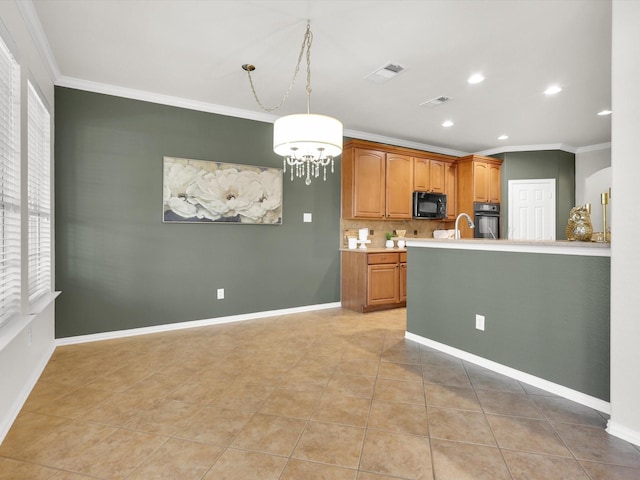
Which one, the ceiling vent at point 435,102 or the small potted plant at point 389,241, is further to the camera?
the small potted plant at point 389,241


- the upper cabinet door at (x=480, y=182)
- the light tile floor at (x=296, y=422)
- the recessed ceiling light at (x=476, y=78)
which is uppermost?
the recessed ceiling light at (x=476, y=78)

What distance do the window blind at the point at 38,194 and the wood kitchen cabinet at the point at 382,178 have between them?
3.36 meters

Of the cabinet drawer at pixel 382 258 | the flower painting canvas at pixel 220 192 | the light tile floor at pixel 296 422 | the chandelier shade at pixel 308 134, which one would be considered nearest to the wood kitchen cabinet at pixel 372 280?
the cabinet drawer at pixel 382 258

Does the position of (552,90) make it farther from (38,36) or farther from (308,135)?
(38,36)

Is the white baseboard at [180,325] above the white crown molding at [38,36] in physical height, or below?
below

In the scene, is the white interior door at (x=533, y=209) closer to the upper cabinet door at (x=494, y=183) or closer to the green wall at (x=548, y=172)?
the green wall at (x=548, y=172)

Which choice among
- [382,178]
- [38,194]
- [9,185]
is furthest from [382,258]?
[9,185]

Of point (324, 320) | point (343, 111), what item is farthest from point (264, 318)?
point (343, 111)

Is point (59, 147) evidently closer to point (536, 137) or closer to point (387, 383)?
Answer: point (387, 383)

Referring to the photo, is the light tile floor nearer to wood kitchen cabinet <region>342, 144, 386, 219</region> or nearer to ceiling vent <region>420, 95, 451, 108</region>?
wood kitchen cabinet <region>342, 144, 386, 219</region>

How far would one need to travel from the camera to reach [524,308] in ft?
8.30

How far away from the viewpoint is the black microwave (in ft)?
17.8

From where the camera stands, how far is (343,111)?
427 cm

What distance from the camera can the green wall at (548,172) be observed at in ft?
19.3
